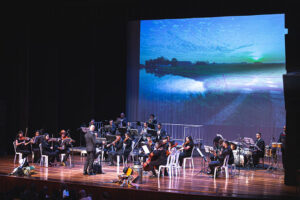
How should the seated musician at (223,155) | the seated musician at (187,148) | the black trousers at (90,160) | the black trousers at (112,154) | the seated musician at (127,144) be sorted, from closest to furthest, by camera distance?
the seated musician at (223,155)
the black trousers at (90,160)
the seated musician at (187,148)
the black trousers at (112,154)
the seated musician at (127,144)

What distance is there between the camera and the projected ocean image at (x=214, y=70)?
51.4 feet

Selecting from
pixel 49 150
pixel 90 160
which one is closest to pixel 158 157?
pixel 90 160

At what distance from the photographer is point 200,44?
1683cm

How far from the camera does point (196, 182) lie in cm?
988

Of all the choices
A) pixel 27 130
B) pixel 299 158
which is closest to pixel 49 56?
pixel 27 130

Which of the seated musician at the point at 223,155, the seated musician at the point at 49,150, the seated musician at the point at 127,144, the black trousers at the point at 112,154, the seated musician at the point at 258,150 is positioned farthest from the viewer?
the seated musician at the point at 258,150

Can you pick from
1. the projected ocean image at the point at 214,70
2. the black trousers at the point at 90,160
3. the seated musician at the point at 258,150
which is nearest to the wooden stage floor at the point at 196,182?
the black trousers at the point at 90,160

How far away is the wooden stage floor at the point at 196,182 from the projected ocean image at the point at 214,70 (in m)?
4.63

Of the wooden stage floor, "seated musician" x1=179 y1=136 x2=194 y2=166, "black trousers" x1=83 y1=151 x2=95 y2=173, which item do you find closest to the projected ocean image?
the wooden stage floor

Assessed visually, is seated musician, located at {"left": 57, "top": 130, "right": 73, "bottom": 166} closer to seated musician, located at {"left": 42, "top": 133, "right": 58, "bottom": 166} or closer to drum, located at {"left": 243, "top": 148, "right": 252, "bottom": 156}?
seated musician, located at {"left": 42, "top": 133, "right": 58, "bottom": 166}

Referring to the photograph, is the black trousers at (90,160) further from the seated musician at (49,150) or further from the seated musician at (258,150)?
the seated musician at (258,150)

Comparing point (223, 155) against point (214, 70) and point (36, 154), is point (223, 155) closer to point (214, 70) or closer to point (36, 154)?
point (36, 154)

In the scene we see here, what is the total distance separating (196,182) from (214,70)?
772 centimetres

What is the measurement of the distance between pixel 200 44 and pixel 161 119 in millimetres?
3858
